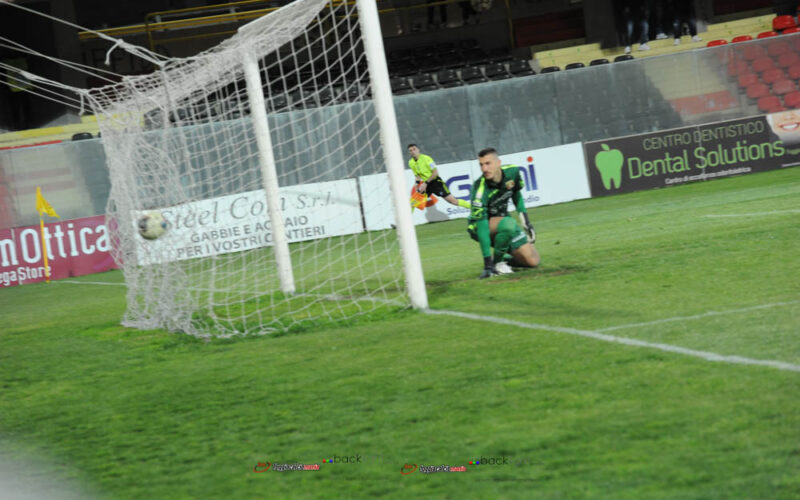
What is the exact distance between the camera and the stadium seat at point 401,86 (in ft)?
76.8

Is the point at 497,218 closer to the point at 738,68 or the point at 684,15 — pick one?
the point at 738,68

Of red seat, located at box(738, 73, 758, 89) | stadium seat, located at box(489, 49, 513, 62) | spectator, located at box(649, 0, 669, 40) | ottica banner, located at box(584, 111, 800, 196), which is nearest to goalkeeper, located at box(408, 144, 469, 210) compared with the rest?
ottica banner, located at box(584, 111, 800, 196)

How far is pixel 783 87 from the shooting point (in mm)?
20891

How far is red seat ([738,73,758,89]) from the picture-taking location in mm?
20922

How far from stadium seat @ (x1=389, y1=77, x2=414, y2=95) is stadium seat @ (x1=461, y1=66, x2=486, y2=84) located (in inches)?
A: 65.8

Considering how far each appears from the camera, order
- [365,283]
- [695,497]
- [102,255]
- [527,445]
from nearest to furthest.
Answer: [695,497] → [527,445] → [365,283] → [102,255]

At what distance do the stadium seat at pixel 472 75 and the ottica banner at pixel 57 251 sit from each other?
35.3 feet

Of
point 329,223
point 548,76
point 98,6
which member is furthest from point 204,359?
point 98,6

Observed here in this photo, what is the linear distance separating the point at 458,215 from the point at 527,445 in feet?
55.5

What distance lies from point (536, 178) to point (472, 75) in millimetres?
5312

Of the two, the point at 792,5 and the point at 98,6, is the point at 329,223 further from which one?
the point at 792,5

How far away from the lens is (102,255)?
18234 mm

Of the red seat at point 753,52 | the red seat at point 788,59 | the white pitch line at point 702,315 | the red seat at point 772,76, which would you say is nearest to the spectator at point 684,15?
the red seat at point 753,52

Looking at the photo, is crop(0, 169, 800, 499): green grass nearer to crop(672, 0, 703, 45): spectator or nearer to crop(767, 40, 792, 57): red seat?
crop(767, 40, 792, 57): red seat
